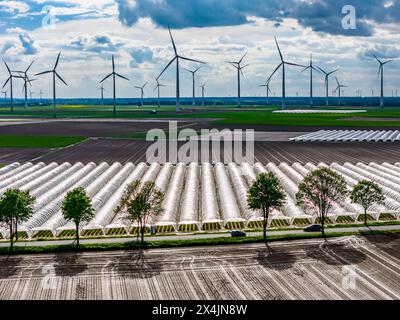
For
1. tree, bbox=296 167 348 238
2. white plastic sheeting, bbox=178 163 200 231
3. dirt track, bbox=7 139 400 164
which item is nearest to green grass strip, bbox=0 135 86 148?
dirt track, bbox=7 139 400 164

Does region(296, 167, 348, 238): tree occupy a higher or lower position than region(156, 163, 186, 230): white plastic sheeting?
higher

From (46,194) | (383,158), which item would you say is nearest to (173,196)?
(46,194)

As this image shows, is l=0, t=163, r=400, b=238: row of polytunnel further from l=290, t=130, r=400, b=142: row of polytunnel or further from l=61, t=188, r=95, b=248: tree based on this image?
l=290, t=130, r=400, b=142: row of polytunnel

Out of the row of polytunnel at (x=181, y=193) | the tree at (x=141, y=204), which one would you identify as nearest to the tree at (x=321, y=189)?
the row of polytunnel at (x=181, y=193)

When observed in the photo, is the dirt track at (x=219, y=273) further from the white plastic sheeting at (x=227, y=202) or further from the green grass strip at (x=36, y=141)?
the green grass strip at (x=36, y=141)

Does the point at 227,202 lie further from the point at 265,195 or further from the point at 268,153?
the point at 268,153

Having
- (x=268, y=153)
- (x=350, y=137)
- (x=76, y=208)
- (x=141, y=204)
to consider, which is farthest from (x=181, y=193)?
(x=350, y=137)
